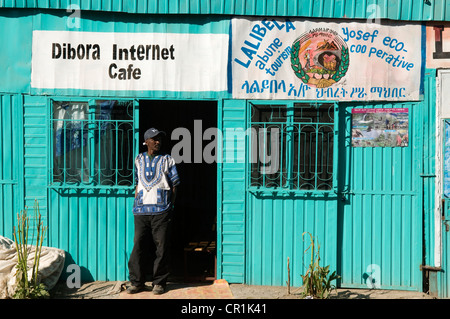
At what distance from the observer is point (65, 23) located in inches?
260

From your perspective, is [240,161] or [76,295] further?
[240,161]

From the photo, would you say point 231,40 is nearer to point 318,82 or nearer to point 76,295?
point 318,82

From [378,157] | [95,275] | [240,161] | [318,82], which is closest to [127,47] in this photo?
[240,161]

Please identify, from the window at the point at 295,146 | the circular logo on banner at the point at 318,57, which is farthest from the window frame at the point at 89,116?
the circular logo on banner at the point at 318,57

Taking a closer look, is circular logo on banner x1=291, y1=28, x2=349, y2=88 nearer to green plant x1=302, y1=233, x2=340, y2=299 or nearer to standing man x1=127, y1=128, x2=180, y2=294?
standing man x1=127, y1=128, x2=180, y2=294

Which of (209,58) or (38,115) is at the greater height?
(209,58)

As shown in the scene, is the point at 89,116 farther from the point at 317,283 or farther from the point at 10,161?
the point at 317,283

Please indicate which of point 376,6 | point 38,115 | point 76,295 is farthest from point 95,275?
point 376,6

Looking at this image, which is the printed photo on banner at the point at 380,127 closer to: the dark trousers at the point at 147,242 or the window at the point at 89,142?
the dark trousers at the point at 147,242

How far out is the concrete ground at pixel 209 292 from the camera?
6.31 m

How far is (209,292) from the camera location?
649 centimetres

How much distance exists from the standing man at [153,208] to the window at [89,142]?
18.3 inches

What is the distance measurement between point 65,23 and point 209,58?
1.80 meters

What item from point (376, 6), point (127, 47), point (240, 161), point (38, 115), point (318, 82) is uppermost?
point (376, 6)
